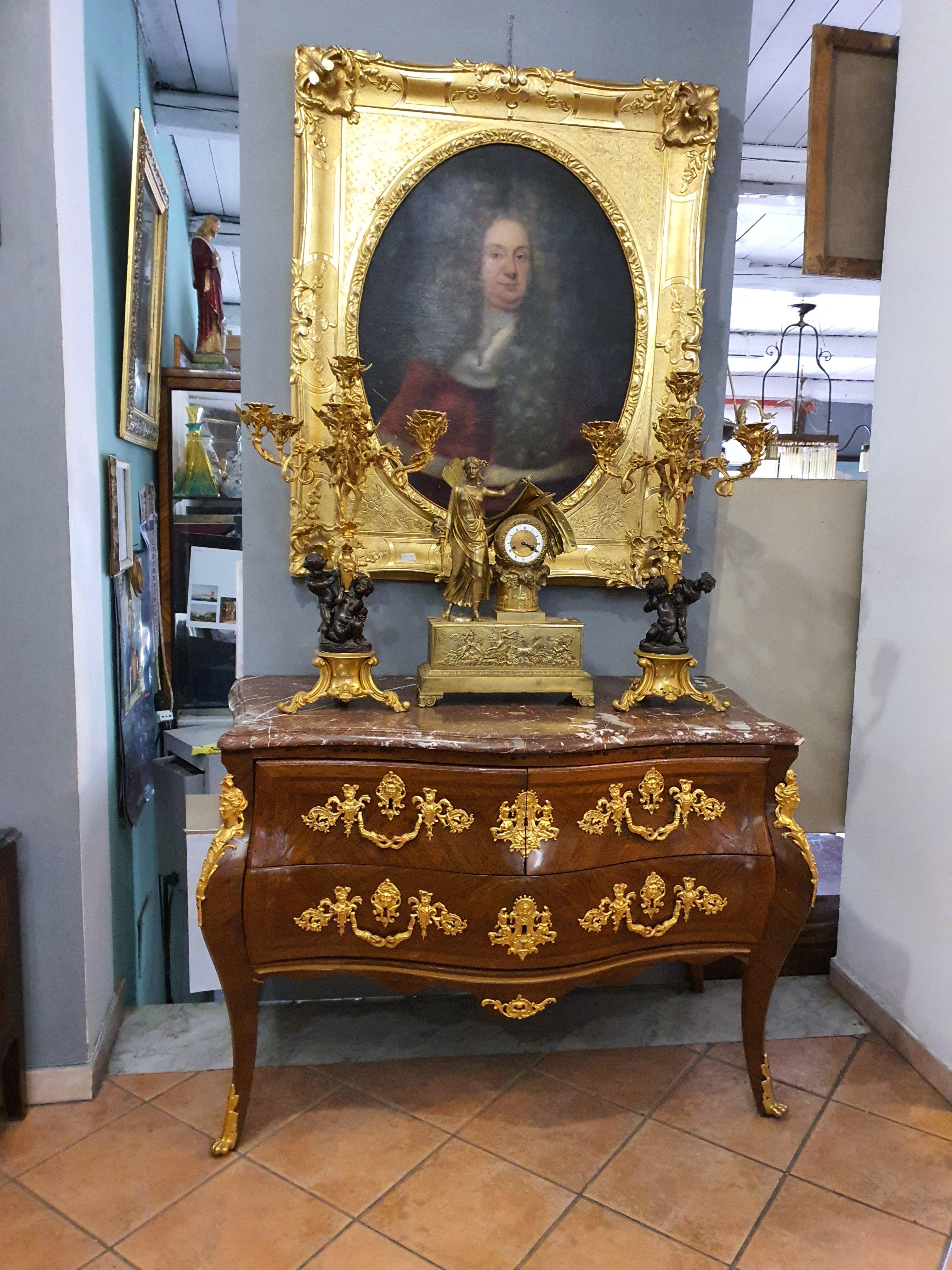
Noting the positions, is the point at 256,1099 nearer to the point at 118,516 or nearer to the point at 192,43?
the point at 118,516

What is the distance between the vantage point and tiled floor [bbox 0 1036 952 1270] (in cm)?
191

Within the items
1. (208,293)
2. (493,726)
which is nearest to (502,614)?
(493,726)

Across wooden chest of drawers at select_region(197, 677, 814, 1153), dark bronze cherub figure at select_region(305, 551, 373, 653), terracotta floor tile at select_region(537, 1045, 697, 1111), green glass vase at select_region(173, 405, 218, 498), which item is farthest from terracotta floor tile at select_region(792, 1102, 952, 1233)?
green glass vase at select_region(173, 405, 218, 498)

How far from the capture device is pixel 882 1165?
7.19ft

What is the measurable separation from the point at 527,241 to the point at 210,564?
2158mm

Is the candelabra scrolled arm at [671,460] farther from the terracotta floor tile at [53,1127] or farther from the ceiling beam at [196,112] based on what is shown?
the ceiling beam at [196,112]

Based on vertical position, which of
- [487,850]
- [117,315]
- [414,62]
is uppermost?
[414,62]

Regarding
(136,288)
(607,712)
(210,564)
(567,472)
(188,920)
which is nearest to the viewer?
(607,712)

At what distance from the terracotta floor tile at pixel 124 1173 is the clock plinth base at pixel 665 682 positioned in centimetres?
155

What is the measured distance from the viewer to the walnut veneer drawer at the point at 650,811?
2113mm

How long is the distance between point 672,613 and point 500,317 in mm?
1005

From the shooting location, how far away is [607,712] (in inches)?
91.8

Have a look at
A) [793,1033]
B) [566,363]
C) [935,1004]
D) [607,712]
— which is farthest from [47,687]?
[935,1004]

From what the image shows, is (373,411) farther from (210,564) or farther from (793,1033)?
(793,1033)
